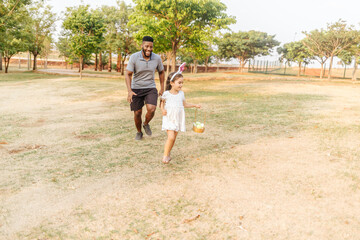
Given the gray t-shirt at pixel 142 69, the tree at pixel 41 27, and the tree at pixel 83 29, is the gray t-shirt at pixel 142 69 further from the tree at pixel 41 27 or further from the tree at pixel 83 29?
the tree at pixel 41 27

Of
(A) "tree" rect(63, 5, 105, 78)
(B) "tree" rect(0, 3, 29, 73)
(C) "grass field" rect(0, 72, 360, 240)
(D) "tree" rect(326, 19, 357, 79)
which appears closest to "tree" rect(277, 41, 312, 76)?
(D) "tree" rect(326, 19, 357, 79)

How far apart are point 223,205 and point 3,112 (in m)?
8.78

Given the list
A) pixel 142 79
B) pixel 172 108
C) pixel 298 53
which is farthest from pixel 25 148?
pixel 298 53

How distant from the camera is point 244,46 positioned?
5369 centimetres

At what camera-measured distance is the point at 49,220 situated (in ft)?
9.23

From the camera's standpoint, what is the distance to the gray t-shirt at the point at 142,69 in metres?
5.18

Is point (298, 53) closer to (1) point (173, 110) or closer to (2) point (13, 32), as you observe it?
(2) point (13, 32)

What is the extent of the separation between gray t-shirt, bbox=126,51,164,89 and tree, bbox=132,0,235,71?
17311 mm

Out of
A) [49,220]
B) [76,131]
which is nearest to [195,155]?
[49,220]

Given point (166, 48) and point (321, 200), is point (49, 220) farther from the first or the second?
point (166, 48)

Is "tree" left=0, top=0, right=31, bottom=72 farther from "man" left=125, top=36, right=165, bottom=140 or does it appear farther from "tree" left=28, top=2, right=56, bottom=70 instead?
"man" left=125, top=36, right=165, bottom=140

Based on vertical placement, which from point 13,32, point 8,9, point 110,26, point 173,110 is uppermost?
point 110,26

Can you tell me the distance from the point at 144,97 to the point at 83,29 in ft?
86.8

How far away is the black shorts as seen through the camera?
539 centimetres
